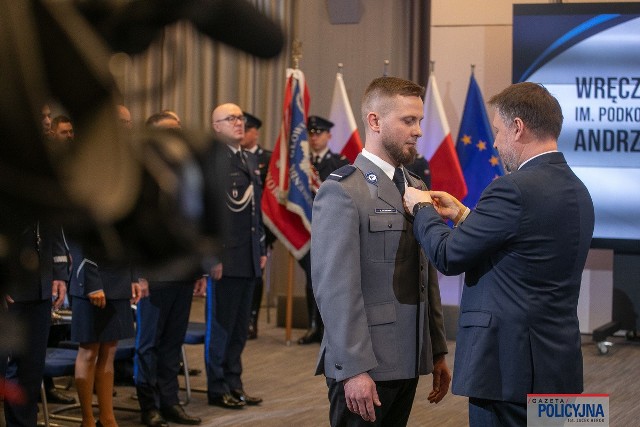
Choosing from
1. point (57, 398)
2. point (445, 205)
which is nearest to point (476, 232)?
point (445, 205)

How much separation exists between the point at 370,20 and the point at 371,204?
607cm

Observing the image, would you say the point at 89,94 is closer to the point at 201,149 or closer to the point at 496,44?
the point at 201,149

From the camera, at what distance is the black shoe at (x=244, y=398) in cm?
495

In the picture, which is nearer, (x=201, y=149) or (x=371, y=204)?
(x=201, y=149)

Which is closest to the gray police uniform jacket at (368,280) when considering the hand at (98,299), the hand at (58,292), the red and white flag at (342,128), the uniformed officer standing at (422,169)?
the hand at (58,292)

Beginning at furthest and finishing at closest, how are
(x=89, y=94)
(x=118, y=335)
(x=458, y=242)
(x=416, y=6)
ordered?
(x=416, y=6)
(x=118, y=335)
(x=458, y=242)
(x=89, y=94)

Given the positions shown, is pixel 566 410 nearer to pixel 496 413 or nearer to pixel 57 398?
pixel 496 413

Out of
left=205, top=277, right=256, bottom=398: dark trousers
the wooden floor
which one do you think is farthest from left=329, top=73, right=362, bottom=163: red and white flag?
left=205, top=277, right=256, bottom=398: dark trousers

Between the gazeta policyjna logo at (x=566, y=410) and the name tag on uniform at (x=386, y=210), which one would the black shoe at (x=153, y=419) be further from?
the gazeta policyjna logo at (x=566, y=410)

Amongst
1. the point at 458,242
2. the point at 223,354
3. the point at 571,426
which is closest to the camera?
Result: the point at 571,426

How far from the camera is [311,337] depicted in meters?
6.97

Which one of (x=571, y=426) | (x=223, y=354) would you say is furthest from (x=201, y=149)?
(x=223, y=354)

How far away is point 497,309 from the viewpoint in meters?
2.21

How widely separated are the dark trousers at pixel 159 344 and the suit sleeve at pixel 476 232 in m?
2.42
